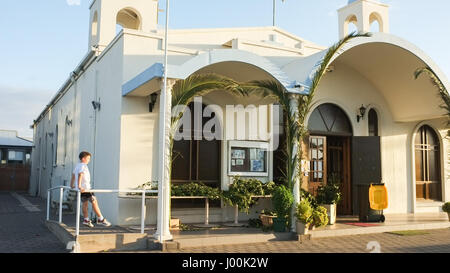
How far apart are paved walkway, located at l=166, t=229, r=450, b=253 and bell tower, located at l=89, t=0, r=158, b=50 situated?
7313 mm

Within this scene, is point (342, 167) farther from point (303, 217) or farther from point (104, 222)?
point (104, 222)

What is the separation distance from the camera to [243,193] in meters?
10.4

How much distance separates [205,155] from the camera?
11.2m

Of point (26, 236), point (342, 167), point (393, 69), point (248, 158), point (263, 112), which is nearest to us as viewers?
point (26, 236)

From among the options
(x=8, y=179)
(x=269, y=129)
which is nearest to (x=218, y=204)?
(x=269, y=129)

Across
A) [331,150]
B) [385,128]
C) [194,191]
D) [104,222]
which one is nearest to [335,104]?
[331,150]

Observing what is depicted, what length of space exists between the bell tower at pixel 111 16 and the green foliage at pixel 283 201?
21.8 feet

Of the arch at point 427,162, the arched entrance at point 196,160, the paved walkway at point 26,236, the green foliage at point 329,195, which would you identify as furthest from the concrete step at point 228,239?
the arch at point 427,162

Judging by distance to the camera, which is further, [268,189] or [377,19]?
[377,19]

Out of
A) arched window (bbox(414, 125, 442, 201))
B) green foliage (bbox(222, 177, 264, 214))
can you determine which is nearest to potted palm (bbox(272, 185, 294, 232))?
green foliage (bbox(222, 177, 264, 214))

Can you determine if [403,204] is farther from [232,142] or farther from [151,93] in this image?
[151,93]

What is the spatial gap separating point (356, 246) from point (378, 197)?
9.65ft

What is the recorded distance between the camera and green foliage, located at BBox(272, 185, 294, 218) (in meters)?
8.97

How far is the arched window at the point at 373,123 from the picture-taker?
42.7 ft
